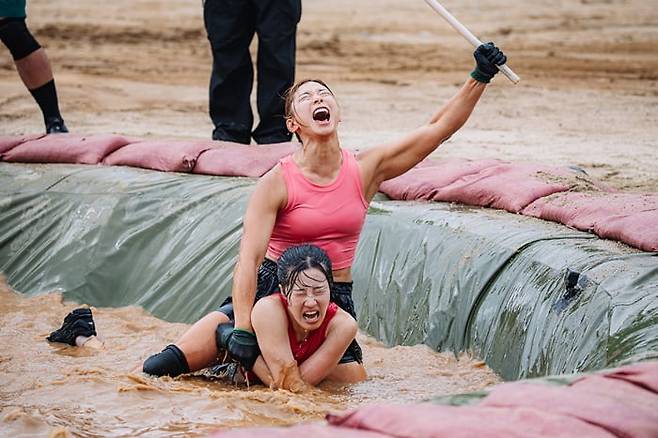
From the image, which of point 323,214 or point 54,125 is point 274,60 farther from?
point 323,214

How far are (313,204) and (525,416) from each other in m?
1.52

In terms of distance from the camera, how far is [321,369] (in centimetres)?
382

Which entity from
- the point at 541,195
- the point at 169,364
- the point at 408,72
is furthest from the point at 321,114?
the point at 408,72

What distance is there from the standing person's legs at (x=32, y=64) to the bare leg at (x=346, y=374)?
3180 millimetres

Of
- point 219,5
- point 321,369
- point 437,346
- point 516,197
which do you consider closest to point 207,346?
point 321,369

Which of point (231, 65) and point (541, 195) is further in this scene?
point (231, 65)

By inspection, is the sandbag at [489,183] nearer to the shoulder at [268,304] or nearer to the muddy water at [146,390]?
the muddy water at [146,390]

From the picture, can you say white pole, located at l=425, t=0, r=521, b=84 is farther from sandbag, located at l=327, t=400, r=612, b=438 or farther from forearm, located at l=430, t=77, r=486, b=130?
sandbag, located at l=327, t=400, r=612, b=438

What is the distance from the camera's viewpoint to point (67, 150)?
244 inches

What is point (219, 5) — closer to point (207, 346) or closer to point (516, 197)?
point (516, 197)

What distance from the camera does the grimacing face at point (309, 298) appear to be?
371 cm

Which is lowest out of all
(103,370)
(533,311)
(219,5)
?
(103,370)

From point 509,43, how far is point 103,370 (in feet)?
31.9

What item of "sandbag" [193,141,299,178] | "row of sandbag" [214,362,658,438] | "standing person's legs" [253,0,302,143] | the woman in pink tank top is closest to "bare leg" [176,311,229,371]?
the woman in pink tank top
